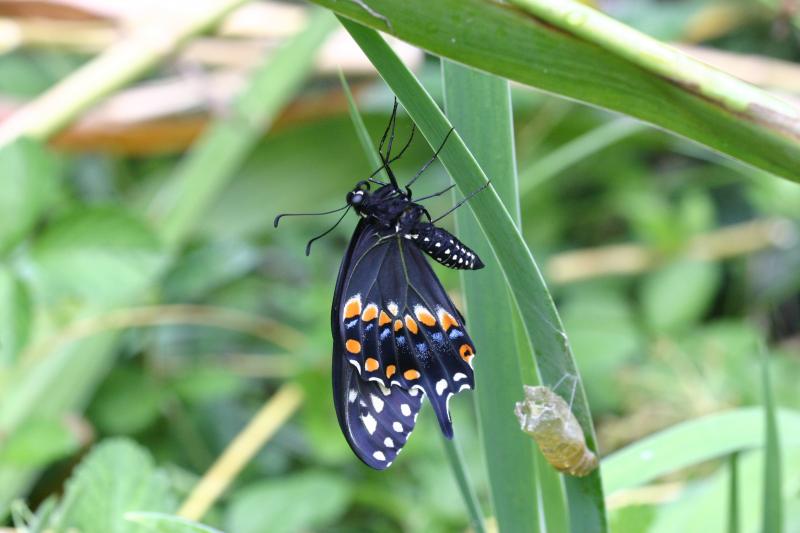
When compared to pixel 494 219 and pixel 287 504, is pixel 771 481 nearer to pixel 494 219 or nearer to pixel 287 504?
pixel 494 219

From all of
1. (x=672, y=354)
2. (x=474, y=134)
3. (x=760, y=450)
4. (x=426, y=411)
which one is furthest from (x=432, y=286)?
(x=672, y=354)

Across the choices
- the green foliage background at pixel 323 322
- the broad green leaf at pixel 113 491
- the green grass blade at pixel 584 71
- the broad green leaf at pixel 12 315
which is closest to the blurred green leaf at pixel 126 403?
the green foliage background at pixel 323 322

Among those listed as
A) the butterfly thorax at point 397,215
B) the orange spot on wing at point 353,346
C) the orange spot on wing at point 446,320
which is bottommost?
the orange spot on wing at point 353,346

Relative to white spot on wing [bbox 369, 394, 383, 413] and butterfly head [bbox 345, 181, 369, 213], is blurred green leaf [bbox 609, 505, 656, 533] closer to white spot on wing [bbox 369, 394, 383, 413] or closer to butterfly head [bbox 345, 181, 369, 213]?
white spot on wing [bbox 369, 394, 383, 413]

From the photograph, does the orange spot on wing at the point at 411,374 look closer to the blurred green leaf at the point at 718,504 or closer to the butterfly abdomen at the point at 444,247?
the butterfly abdomen at the point at 444,247

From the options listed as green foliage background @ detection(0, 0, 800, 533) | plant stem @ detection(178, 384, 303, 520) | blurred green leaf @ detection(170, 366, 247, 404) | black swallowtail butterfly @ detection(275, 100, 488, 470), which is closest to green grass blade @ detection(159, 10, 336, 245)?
green foliage background @ detection(0, 0, 800, 533)

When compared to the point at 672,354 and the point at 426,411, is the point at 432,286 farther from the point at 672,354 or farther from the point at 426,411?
the point at 672,354
